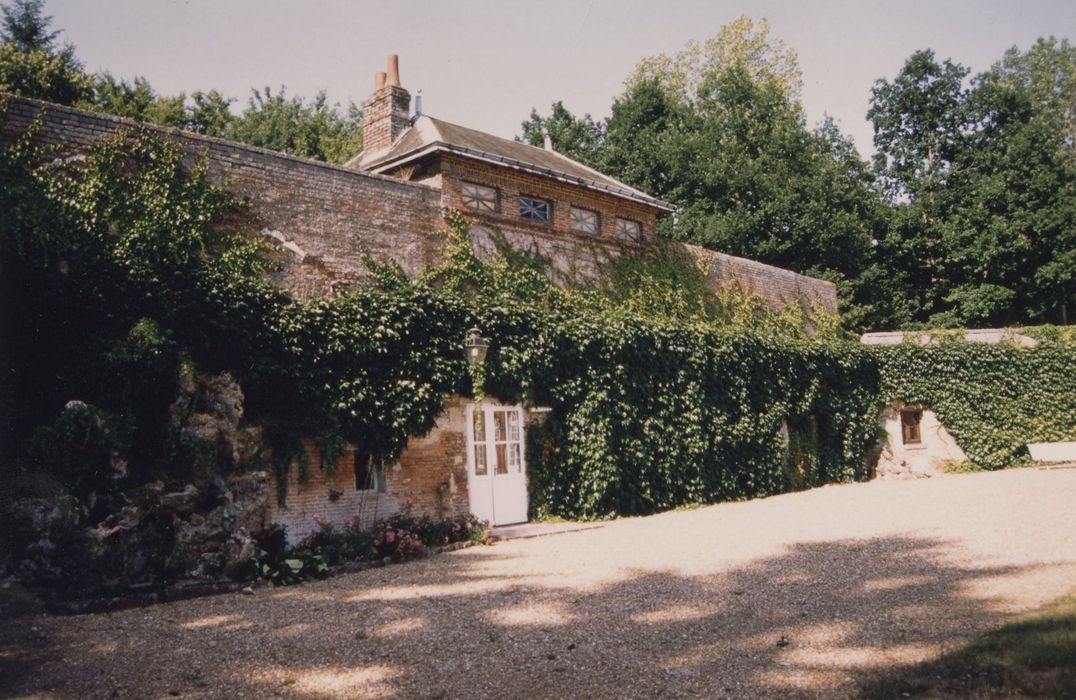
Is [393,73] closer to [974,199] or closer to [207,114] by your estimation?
[207,114]

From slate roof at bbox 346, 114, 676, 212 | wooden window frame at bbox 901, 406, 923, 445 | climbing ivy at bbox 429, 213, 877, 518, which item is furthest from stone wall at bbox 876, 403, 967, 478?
slate roof at bbox 346, 114, 676, 212

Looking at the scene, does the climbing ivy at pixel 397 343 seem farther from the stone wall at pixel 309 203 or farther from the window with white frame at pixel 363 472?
the stone wall at pixel 309 203

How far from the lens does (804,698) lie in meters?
4.57

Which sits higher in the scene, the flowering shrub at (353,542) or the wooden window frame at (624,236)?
the wooden window frame at (624,236)

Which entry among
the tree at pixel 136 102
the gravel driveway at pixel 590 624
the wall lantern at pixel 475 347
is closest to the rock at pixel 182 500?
the gravel driveway at pixel 590 624

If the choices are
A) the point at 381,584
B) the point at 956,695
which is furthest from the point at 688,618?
the point at 381,584

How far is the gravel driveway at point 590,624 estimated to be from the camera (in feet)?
16.8

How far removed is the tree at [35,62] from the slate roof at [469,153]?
1047 cm

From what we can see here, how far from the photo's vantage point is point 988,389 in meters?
22.2

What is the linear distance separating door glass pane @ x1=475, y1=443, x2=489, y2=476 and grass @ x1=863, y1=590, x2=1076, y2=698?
29.0 ft

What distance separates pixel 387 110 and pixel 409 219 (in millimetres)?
4648

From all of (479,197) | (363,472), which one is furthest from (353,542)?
(479,197)

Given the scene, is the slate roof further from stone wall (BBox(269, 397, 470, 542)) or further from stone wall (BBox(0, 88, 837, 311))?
stone wall (BBox(269, 397, 470, 542))

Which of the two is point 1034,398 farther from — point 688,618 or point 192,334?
point 192,334
